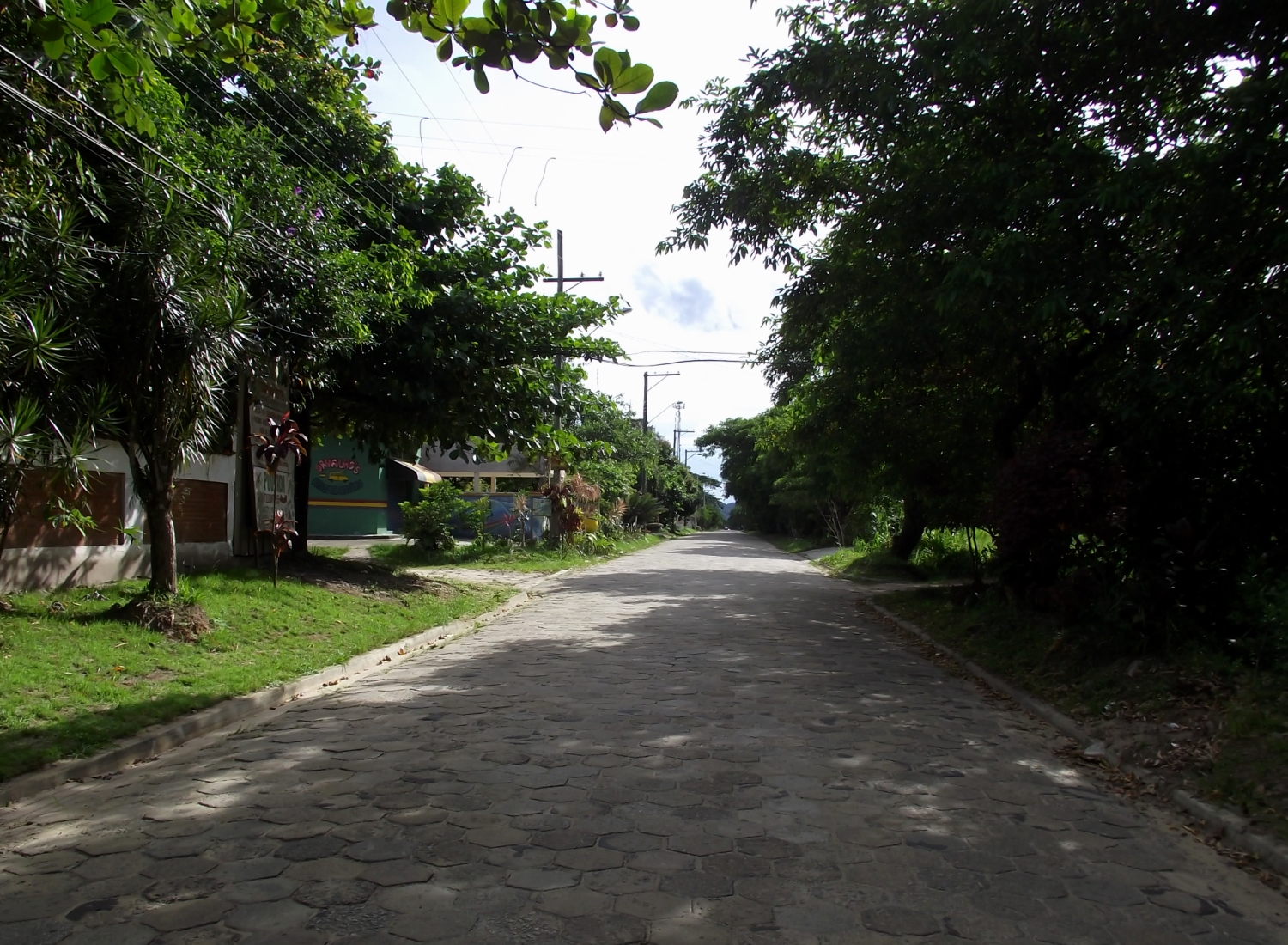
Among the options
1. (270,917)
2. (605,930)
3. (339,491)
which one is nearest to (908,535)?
(339,491)

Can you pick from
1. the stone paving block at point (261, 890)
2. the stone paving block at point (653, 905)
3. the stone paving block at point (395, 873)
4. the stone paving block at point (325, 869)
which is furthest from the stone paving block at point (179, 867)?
the stone paving block at point (653, 905)

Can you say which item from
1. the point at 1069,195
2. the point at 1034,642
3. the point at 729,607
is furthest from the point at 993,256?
the point at 729,607

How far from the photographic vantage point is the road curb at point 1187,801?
4.48 m

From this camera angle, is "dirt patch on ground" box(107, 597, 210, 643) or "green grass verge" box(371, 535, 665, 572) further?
"green grass verge" box(371, 535, 665, 572)

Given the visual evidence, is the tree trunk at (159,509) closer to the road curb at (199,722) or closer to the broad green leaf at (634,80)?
the road curb at (199,722)

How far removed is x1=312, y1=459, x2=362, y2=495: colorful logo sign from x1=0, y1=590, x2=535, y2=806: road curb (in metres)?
18.7

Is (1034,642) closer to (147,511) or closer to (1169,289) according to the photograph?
(1169,289)

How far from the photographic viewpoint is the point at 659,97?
3.62 m

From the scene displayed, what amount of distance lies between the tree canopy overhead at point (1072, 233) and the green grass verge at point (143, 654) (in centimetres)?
705

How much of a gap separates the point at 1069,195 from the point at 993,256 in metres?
1.25

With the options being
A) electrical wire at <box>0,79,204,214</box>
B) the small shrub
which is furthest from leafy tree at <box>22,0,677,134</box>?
the small shrub

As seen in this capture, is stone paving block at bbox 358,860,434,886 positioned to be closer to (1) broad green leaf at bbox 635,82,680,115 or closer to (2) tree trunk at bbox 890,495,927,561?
(1) broad green leaf at bbox 635,82,680,115

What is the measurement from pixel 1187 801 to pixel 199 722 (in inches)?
267

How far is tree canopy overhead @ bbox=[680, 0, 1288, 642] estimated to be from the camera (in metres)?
7.16
